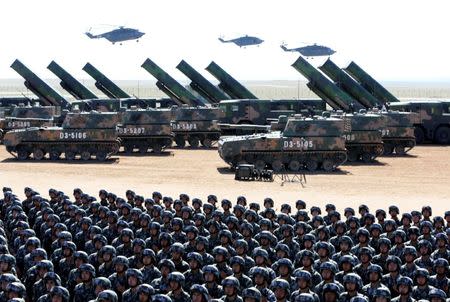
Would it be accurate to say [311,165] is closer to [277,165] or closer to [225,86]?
[277,165]

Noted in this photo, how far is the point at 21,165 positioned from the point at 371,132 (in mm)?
14390

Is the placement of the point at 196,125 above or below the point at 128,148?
above

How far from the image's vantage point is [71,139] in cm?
3778

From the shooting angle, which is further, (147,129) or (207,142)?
(207,142)

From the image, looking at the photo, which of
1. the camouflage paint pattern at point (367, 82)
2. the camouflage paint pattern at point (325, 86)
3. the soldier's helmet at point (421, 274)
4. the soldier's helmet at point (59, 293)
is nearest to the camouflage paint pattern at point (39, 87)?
the camouflage paint pattern at point (325, 86)

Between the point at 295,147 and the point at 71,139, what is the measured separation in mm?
9711

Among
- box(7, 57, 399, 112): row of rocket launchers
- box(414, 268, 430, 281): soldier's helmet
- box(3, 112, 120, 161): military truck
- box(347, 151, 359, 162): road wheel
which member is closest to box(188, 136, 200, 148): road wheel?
box(7, 57, 399, 112): row of rocket launchers

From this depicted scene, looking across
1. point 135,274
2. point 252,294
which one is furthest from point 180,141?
point 252,294

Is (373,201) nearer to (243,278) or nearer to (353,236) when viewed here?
(353,236)

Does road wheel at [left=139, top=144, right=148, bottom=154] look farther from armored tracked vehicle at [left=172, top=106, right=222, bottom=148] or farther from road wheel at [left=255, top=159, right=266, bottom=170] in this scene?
road wheel at [left=255, top=159, right=266, bottom=170]

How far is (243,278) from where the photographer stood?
39.4 feet

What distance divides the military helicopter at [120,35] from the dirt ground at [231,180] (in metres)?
48.8

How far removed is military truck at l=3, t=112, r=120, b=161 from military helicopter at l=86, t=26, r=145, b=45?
1929 inches

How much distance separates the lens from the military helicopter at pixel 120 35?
87062mm
